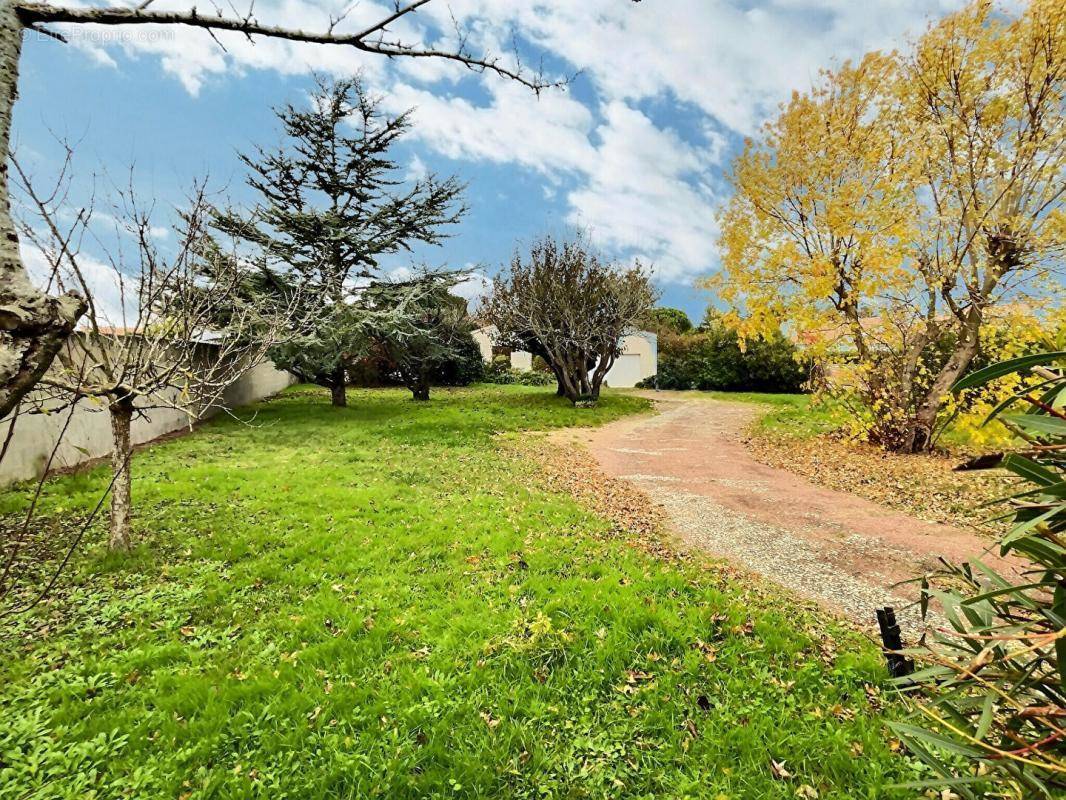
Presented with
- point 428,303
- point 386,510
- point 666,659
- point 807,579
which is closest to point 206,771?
point 666,659

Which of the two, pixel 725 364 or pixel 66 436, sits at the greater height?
pixel 725 364

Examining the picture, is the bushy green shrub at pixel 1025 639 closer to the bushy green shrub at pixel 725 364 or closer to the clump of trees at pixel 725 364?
the clump of trees at pixel 725 364

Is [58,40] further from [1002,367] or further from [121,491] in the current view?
[121,491]

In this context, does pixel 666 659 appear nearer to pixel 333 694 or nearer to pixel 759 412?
pixel 333 694

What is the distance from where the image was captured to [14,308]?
47.5 inches

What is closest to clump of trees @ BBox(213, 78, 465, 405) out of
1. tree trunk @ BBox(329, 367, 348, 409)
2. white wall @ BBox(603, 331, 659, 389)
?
tree trunk @ BBox(329, 367, 348, 409)

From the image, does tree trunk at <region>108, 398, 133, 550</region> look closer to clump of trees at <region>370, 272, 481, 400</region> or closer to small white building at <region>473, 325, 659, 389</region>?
clump of trees at <region>370, 272, 481, 400</region>

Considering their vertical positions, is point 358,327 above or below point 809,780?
above

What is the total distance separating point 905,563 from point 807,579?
3.99ft

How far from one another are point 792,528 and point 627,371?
27620mm

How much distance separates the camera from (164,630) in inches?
155

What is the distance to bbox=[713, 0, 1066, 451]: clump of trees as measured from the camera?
8.28 meters

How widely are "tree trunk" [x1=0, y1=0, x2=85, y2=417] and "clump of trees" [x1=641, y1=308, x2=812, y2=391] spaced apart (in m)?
23.2

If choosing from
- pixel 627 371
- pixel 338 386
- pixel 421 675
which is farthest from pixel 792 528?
pixel 627 371
